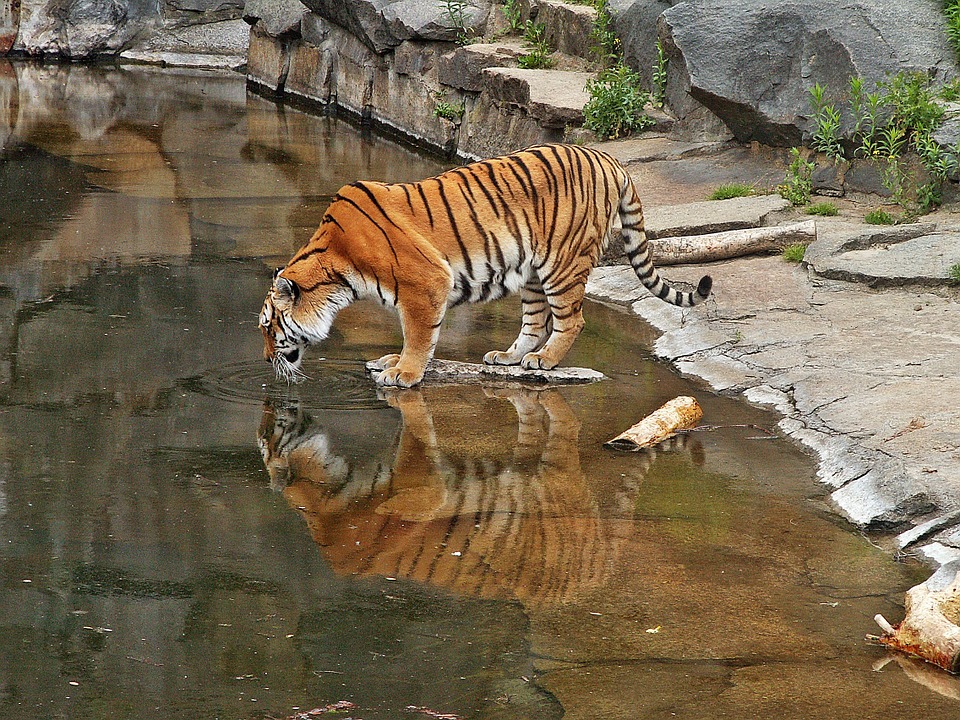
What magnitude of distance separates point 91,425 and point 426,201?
5.94 feet

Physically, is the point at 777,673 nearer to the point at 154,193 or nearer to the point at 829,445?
the point at 829,445

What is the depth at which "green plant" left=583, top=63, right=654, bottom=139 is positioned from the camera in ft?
36.2

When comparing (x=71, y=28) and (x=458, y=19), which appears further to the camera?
(x=71, y=28)

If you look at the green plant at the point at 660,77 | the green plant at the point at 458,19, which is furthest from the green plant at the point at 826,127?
the green plant at the point at 458,19

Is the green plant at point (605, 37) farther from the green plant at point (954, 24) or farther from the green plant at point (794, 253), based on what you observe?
the green plant at point (794, 253)

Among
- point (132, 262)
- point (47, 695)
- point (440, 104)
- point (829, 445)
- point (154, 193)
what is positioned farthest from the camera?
point (440, 104)

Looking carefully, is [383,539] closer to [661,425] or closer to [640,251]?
[661,425]

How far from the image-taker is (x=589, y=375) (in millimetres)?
6324

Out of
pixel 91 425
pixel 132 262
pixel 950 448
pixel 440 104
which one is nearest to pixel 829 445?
pixel 950 448

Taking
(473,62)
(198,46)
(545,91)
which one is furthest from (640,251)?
(198,46)

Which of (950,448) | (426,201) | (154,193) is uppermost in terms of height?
(426,201)

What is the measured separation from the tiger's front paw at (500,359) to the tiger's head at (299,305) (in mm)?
887

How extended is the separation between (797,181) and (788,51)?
1.46m

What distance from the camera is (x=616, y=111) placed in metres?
11.0
